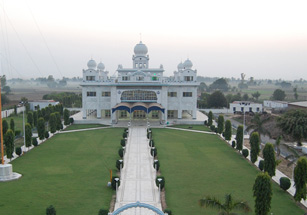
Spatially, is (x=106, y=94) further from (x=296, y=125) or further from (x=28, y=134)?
(x=296, y=125)

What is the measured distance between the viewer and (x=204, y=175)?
24.8 m

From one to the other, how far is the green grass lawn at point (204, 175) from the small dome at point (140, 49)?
26.1m

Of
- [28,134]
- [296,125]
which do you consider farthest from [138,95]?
[296,125]

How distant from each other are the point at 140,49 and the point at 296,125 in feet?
114

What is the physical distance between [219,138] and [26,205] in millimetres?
28485

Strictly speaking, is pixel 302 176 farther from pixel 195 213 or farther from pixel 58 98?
pixel 58 98

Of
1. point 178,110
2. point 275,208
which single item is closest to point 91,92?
point 178,110

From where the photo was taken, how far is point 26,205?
18484mm

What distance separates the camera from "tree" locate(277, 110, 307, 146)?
1361 inches

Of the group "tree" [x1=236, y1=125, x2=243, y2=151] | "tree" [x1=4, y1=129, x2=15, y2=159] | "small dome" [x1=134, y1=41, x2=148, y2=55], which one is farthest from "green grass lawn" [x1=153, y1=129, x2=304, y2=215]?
"small dome" [x1=134, y1=41, x2=148, y2=55]

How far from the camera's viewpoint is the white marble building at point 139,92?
52688 mm

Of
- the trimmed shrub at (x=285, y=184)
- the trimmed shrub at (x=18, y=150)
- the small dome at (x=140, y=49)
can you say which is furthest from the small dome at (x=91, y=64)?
the trimmed shrub at (x=285, y=184)

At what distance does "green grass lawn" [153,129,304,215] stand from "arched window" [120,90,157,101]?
15.8 meters

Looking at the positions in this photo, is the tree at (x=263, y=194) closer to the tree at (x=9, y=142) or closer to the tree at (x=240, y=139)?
the tree at (x=240, y=139)
